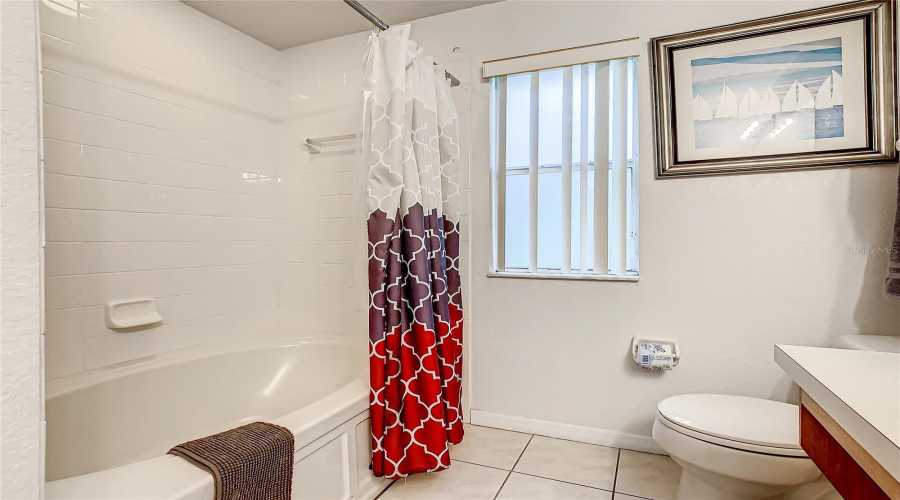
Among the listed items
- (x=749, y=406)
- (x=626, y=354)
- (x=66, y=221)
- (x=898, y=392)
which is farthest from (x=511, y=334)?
(x=66, y=221)

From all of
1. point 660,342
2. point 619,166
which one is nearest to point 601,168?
point 619,166

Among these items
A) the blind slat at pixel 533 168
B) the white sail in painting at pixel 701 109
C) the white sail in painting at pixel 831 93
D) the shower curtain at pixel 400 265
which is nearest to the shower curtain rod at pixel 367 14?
the shower curtain at pixel 400 265

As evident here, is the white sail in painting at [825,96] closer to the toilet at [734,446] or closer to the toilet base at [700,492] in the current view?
the toilet at [734,446]

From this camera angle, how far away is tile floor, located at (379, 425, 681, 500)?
167 cm

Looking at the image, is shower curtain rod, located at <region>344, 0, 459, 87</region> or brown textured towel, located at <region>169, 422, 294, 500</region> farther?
shower curtain rod, located at <region>344, 0, 459, 87</region>

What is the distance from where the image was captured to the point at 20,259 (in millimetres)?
639

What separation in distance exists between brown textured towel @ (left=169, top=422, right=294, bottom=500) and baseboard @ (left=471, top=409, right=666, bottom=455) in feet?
4.05

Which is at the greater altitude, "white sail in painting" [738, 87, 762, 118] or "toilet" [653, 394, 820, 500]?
"white sail in painting" [738, 87, 762, 118]

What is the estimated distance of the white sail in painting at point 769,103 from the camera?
1755 millimetres

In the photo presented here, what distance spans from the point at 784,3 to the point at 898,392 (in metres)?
1.68

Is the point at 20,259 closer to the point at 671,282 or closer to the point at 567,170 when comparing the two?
the point at 567,170

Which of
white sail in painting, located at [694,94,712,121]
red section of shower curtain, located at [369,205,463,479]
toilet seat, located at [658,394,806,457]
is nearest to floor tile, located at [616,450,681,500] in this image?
toilet seat, located at [658,394,806,457]

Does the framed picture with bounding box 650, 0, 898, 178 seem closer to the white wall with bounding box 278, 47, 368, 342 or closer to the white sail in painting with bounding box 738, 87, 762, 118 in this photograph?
the white sail in painting with bounding box 738, 87, 762, 118

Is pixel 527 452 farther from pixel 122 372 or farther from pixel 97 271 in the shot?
pixel 97 271
